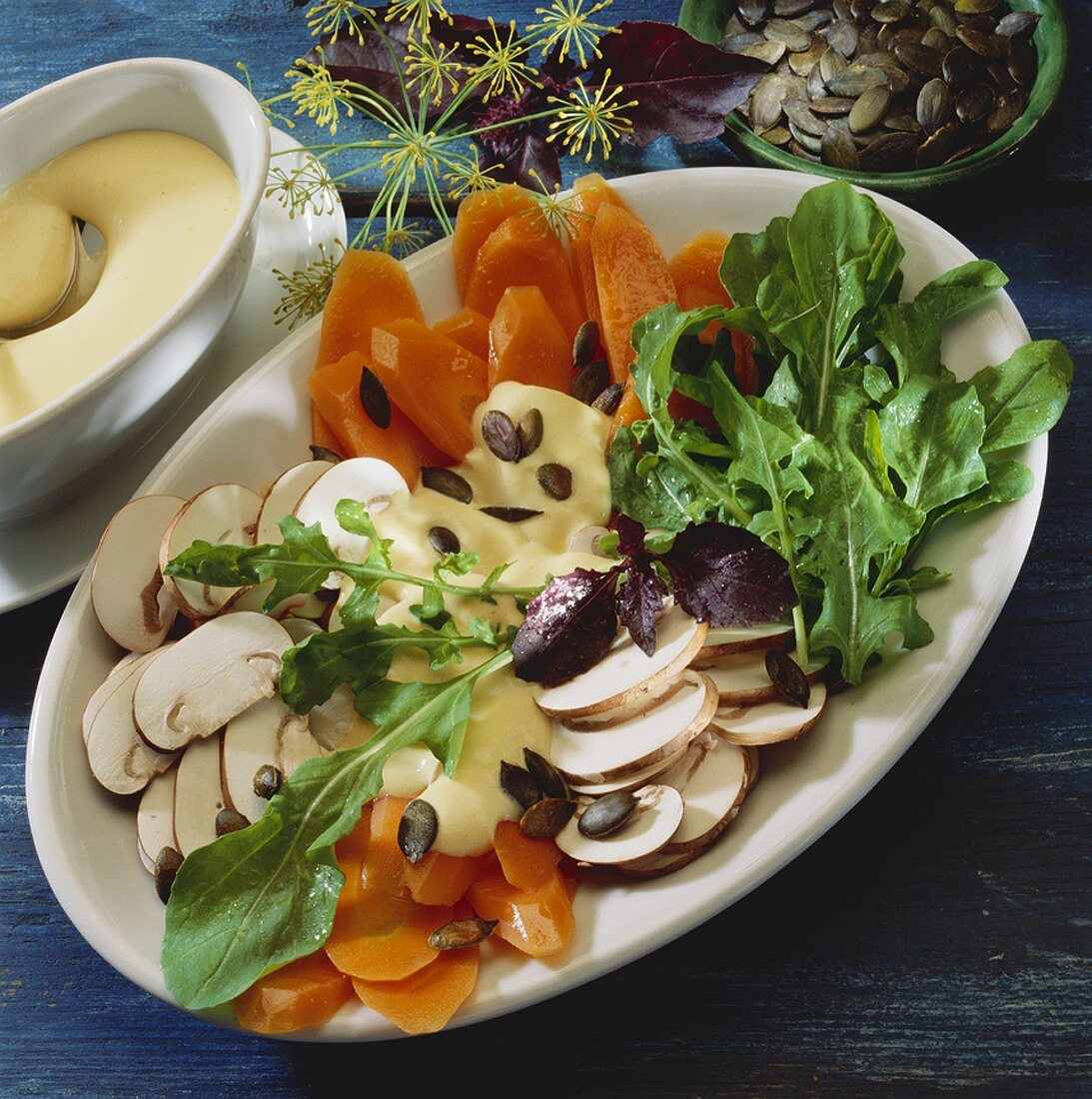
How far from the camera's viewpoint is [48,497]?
4.76ft

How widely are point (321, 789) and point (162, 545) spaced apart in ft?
1.08

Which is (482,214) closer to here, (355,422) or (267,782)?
(355,422)

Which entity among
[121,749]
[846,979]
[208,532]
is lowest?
[846,979]

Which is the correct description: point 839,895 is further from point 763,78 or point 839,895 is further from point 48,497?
point 763,78

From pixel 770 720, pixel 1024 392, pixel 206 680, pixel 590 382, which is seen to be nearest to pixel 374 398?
pixel 590 382

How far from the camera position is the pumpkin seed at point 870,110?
5.35 ft

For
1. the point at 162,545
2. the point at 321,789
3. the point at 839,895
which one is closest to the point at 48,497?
the point at 162,545

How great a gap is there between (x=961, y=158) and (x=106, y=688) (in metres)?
1.26

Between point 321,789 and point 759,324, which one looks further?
point 759,324

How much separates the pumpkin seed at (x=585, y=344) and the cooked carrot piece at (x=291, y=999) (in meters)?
0.76

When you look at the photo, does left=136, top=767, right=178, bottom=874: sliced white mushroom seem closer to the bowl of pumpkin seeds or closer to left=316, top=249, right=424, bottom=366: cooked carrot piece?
left=316, top=249, right=424, bottom=366: cooked carrot piece

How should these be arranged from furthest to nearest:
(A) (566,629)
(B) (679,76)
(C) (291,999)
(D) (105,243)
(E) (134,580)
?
(B) (679,76)
(D) (105,243)
(E) (134,580)
(A) (566,629)
(C) (291,999)

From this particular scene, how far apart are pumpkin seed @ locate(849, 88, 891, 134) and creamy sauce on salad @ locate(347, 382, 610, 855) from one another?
58 cm

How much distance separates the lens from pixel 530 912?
3.61 feet
